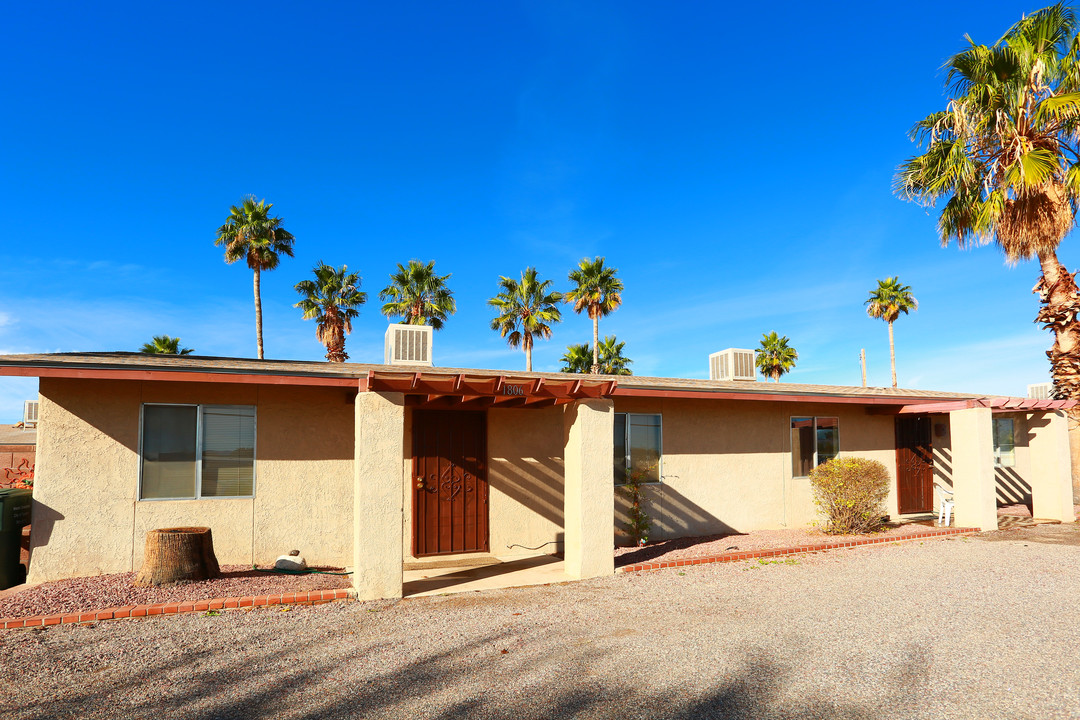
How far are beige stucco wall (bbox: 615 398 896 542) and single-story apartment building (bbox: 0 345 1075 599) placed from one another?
34mm

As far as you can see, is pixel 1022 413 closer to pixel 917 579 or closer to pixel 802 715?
pixel 917 579

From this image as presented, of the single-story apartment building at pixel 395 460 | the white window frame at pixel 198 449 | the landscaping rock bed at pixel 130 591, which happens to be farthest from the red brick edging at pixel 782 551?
the white window frame at pixel 198 449

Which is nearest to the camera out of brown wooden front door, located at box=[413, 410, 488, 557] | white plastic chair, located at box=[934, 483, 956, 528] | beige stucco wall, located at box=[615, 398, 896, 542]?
brown wooden front door, located at box=[413, 410, 488, 557]

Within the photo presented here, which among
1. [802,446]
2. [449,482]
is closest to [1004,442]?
[802,446]

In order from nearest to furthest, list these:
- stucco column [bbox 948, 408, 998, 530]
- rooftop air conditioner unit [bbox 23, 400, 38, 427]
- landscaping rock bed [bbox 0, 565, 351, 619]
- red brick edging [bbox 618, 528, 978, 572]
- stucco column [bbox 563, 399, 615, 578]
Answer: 1. landscaping rock bed [bbox 0, 565, 351, 619]
2. stucco column [bbox 563, 399, 615, 578]
3. red brick edging [bbox 618, 528, 978, 572]
4. stucco column [bbox 948, 408, 998, 530]
5. rooftop air conditioner unit [bbox 23, 400, 38, 427]

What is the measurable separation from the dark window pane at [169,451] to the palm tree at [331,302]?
69.3 ft

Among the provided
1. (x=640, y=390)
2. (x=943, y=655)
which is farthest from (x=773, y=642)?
(x=640, y=390)

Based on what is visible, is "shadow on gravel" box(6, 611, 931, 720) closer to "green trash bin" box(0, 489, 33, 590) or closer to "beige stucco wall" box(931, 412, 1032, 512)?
"green trash bin" box(0, 489, 33, 590)

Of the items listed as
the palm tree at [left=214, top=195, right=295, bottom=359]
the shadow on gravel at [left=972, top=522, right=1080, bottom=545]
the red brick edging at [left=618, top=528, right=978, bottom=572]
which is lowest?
the shadow on gravel at [left=972, top=522, right=1080, bottom=545]

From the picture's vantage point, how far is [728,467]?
11.4 meters

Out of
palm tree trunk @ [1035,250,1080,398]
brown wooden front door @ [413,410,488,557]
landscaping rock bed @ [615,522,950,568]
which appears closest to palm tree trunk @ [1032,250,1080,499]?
palm tree trunk @ [1035,250,1080,398]

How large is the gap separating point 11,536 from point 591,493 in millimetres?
6976

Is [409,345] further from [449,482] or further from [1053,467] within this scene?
[1053,467]

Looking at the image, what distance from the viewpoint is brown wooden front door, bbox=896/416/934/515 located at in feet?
43.7
